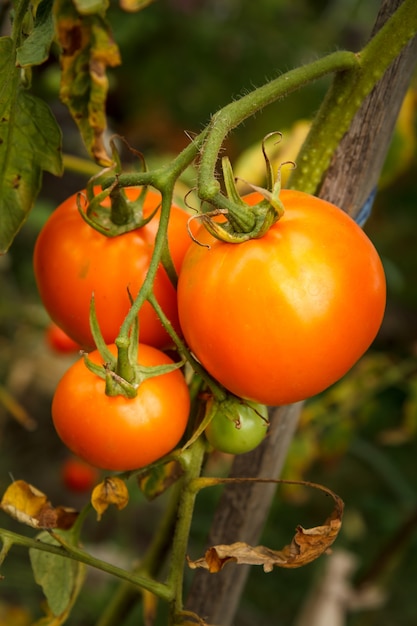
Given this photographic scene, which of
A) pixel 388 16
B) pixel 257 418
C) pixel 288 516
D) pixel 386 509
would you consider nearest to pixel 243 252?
pixel 257 418

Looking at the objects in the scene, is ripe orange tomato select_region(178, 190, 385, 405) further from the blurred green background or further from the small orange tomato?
the small orange tomato

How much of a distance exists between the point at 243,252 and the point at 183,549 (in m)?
0.22

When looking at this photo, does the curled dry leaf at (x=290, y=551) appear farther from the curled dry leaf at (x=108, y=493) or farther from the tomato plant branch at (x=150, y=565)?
the tomato plant branch at (x=150, y=565)

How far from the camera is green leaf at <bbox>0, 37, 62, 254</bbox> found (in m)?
0.56

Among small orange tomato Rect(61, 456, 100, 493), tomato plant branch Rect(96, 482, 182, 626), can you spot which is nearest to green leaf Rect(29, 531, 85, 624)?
tomato plant branch Rect(96, 482, 182, 626)

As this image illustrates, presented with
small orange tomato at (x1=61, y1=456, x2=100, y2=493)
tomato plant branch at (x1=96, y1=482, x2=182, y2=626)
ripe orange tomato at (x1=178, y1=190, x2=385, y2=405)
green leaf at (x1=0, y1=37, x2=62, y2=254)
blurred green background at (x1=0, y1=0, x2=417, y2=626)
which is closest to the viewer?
ripe orange tomato at (x1=178, y1=190, x2=385, y2=405)

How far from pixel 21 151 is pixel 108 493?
0.27 meters

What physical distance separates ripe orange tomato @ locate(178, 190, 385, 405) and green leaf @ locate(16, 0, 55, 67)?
167mm

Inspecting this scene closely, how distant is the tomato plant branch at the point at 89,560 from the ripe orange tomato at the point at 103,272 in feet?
0.49

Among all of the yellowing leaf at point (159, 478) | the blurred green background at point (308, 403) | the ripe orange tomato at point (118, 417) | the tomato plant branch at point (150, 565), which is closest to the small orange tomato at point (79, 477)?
the blurred green background at point (308, 403)

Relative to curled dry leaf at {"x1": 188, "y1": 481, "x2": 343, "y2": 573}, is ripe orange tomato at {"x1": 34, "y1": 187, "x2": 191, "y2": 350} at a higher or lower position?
higher

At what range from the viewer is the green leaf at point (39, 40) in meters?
0.49

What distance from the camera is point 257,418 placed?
1.78ft

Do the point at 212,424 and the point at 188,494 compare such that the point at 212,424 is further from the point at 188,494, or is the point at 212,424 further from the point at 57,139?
the point at 57,139
